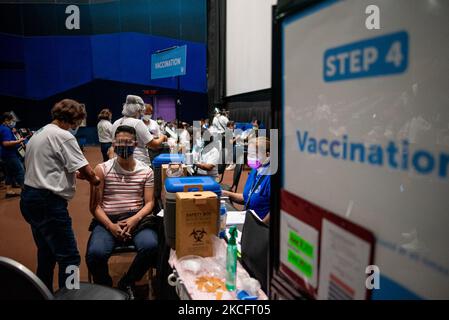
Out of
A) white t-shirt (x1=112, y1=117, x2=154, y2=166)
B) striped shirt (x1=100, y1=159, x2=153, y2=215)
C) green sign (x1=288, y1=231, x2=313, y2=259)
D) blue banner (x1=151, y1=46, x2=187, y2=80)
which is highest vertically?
blue banner (x1=151, y1=46, x2=187, y2=80)

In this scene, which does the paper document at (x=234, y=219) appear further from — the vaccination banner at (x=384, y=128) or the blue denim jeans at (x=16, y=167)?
the blue denim jeans at (x=16, y=167)

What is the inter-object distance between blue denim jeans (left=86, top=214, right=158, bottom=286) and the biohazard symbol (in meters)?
0.74

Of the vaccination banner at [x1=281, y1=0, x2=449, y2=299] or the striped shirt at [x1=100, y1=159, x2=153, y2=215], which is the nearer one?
the vaccination banner at [x1=281, y1=0, x2=449, y2=299]

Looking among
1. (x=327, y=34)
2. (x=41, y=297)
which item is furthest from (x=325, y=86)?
(x=41, y=297)

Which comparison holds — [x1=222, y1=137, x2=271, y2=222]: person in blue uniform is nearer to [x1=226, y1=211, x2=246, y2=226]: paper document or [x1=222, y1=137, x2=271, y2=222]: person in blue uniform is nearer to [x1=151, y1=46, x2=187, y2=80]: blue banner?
[x1=226, y1=211, x2=246, y2=226]: paper document

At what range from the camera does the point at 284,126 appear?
90cm

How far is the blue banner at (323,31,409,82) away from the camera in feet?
1.97

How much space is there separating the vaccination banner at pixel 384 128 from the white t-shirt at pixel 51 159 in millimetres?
1898

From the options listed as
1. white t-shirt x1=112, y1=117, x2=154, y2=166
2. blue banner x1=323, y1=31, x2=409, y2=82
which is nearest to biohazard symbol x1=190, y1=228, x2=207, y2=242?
blue banner x1=323, y1=31, x2=409, y2=82

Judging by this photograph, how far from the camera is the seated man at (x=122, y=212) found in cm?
250

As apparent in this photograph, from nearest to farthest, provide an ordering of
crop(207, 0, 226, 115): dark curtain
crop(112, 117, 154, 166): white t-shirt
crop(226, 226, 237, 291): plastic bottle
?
crop(226, 226, 237, 291): plastic bottle → crop(112, 117, 154, 166): white t-shirt → crop(207, 0, 226, 115): dark curtain

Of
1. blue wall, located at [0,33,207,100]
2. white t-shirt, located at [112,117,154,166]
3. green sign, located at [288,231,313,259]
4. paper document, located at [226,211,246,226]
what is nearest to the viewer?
green sign, located at [288,231,313,259]

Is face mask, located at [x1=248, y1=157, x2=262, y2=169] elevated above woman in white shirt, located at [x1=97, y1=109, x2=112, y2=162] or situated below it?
below

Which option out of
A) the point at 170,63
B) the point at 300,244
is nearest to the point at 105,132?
the point at 170,63
